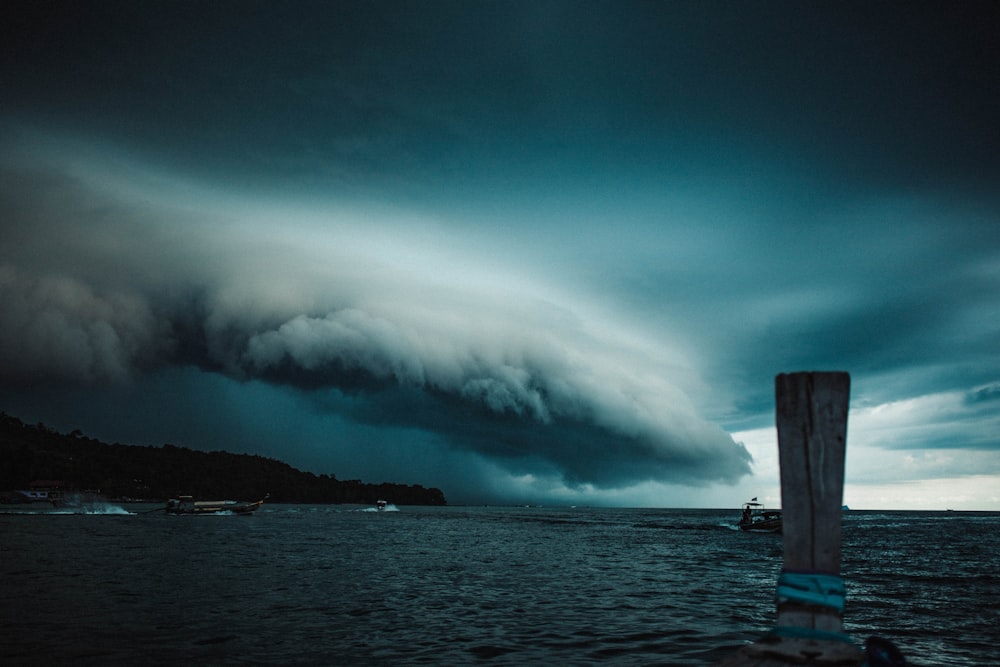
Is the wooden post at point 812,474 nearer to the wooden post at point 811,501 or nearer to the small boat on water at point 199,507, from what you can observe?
the wooden post at point 811,501

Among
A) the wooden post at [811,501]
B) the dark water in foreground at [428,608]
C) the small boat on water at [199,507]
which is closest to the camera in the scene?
the wooden post at [811,501]

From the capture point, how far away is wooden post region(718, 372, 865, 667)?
3.61 m

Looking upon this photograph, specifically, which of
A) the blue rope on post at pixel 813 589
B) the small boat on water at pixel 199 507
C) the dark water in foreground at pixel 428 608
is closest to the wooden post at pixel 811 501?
the blue rope on post at pixel 813 589

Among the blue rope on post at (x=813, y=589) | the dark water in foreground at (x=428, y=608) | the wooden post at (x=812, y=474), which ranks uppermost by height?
the wooden post at (x=812, y=474)

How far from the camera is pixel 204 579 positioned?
24.1 m

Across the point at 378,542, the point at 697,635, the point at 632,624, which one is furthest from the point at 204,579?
the point at 378,542

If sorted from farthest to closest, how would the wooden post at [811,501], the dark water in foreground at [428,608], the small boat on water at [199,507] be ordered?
the small boat on water at [199,507] → the dark water in foreground at [428,608] → the wooden post at [811,501]

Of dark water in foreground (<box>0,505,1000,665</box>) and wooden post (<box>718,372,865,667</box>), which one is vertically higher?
wooden post (<box>718,372,865,667</box>)

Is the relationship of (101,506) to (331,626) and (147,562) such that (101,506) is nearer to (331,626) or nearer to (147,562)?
(147,562)

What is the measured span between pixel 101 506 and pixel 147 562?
341 ft

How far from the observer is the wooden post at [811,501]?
142 inches

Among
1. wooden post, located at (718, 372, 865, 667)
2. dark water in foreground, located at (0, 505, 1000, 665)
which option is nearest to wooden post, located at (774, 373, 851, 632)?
wooden post, located at (718, 372, 865, 667)

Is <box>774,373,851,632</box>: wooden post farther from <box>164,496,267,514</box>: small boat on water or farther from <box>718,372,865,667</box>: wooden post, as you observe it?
<box>164,496,267,514</box>: small boat on water

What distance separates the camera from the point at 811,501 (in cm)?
369
